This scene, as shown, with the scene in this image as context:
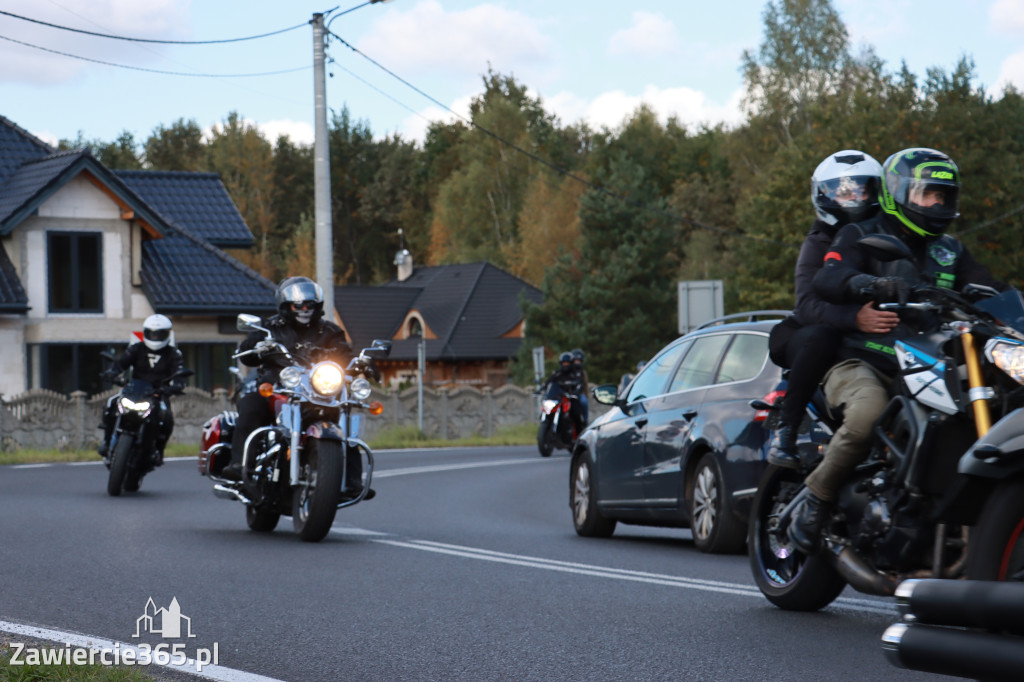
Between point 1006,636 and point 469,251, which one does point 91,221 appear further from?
point 469,251

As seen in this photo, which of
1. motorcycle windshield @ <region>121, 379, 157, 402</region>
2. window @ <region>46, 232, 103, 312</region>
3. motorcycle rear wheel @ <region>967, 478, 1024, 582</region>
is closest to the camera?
motorcycle rear wheel @ <region>967, 478, 1024, 582</region>

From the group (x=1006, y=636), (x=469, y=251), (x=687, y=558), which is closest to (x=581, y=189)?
(x=469, y=251)

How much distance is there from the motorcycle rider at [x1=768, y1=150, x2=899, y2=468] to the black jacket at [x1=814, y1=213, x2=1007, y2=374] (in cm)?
10

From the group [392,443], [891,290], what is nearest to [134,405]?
[891,290]

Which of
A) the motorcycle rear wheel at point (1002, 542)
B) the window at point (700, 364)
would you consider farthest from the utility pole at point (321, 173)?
the motorcycle rear wheel at point (1002, 542)

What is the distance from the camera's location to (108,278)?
34062mm

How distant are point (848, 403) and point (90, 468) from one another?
17712mm

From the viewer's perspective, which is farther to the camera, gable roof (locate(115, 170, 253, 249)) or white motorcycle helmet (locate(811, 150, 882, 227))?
gable roof (locate(115, 170, 253, 249))

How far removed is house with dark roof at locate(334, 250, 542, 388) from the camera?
236ft

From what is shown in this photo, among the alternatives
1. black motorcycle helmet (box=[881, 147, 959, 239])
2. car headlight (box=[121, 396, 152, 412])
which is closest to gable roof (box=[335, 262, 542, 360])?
car headlight (box=[121, 396, 152, 412])

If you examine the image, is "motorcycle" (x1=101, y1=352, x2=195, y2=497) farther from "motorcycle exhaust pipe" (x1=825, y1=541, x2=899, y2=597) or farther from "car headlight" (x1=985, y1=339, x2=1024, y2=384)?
"car headlight" (x1=985, y1=339, x2=1024, y2=384)

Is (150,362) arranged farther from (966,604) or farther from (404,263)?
(404,263)

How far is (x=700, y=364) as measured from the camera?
1098 centimetres

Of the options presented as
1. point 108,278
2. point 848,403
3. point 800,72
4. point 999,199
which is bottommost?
point 848,403
